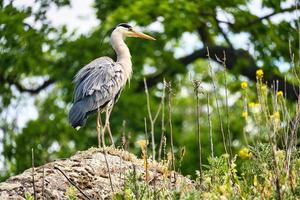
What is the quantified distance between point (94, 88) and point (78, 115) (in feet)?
1.19

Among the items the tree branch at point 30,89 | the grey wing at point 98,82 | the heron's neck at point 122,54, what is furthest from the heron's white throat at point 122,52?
the tree branch at point 30,89

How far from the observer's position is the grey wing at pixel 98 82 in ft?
29.9

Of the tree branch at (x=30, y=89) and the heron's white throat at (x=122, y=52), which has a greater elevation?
the heron's white throat at (x=122, y=52)

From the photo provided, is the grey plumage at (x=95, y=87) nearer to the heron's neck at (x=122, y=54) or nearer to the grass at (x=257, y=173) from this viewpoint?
the heron's neck at (x=122, y=54)

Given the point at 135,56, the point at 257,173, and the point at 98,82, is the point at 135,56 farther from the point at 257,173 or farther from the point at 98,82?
the point at 257,173

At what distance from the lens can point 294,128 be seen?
14.6 ft

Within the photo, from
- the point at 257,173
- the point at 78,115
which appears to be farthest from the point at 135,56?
the point at 257,173

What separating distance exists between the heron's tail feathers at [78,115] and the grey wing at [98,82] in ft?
0.36

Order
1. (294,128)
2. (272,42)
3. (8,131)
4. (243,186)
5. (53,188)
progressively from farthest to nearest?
(8,131) → (272,42) → (53,188) → (243,186) → (294,128)

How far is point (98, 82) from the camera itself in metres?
9.17

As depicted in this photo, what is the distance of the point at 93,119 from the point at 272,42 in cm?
353

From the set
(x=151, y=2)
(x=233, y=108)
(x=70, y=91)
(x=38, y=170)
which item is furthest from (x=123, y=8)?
(x=38, y=170)

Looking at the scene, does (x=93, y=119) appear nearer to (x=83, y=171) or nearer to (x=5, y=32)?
(x=5, y=32)

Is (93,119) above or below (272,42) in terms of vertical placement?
below
